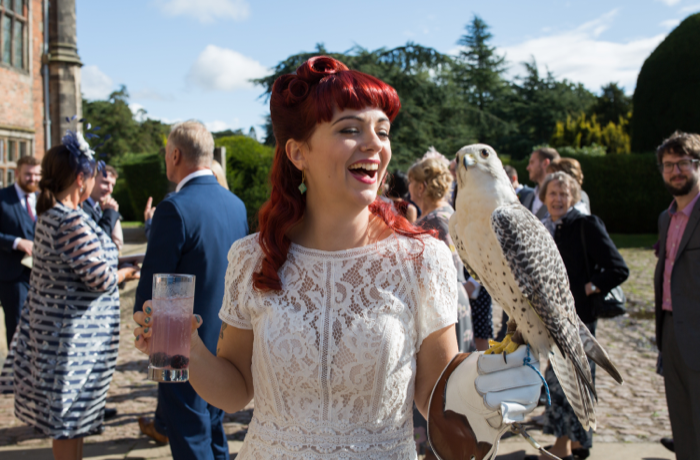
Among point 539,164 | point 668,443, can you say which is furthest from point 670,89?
point 668,443

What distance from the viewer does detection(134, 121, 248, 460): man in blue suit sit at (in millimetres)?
2852

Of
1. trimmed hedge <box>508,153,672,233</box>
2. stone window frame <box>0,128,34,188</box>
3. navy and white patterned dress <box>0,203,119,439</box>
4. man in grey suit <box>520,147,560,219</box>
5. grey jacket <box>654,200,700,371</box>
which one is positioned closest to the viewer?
navy and white patterned dress <box>0,203,119,439</box>

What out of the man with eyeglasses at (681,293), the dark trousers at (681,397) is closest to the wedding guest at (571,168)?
the man with eyeglasses at (681,293)

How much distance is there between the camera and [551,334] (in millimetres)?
1838

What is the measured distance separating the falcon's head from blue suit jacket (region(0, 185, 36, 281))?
4.60 m

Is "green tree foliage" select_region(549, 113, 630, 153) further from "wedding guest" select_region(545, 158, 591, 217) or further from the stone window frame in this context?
the stone window frame

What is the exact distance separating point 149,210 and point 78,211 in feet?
8.01

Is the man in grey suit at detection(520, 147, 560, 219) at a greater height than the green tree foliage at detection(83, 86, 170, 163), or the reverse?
the green tree foliage at detection(83, 86, 170, 163)

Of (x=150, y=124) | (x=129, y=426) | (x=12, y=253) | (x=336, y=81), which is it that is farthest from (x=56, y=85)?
(x=150, y=124)

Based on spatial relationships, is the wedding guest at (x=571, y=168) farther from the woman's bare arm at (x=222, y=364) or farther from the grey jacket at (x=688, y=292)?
the woman's bare arm at (x=222, y=364)

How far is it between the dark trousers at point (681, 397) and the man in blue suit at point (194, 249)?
9.61 ft

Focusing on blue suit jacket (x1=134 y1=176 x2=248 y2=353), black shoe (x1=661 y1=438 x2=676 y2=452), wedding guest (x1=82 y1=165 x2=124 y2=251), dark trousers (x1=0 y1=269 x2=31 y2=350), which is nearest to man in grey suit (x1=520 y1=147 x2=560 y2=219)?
black shoe (x1=661 y1=438 x2=676 y2=452)

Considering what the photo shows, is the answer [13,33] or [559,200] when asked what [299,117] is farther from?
[13,33]

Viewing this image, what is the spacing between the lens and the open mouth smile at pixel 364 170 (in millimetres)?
1618
